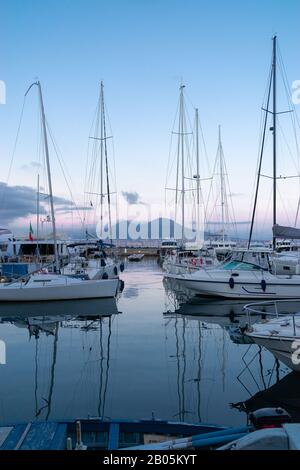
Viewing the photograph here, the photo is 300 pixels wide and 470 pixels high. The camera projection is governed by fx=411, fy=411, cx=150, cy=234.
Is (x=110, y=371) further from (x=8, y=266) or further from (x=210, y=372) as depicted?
(x=8, y=266)

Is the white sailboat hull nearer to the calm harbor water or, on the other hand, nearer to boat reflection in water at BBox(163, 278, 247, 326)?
the calm harbor water

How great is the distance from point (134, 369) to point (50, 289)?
10.3m

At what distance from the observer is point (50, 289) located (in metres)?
19.3

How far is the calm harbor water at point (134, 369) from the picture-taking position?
7668mm

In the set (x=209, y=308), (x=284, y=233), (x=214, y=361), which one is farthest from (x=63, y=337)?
(x=284, y=233)

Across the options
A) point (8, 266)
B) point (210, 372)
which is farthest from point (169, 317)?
point (8, 266)

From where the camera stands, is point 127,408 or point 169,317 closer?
point 127,408

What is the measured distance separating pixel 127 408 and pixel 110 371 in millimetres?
Result: 2231

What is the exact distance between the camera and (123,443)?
18.2 ft

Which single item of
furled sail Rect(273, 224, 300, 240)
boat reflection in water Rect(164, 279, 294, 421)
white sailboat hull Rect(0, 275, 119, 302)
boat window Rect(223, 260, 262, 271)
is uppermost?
furled sail Rect(273, 224, 300, 240)

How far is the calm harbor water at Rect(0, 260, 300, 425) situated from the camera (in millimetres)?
7668

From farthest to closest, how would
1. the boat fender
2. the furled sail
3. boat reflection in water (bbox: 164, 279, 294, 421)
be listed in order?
the furled sail, the boat fender, boat reflection in water (bbox: 164, 279, 294, 421)

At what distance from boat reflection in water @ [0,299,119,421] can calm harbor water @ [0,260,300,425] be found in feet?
0.09

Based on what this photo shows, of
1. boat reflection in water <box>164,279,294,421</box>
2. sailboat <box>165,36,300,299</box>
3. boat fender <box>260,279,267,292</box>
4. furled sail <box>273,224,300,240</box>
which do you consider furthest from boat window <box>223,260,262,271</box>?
boat reflection in water <box>164,279,294,421</box>
